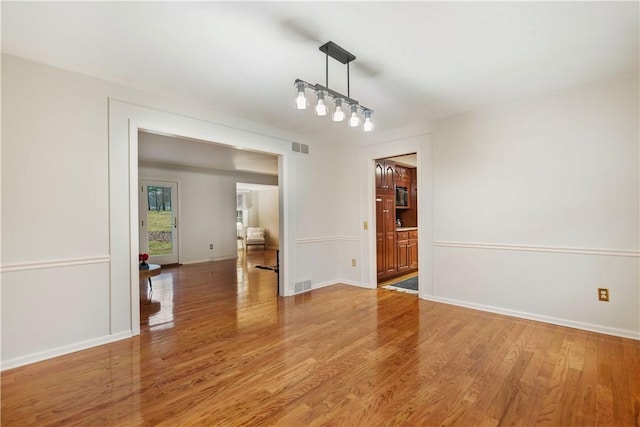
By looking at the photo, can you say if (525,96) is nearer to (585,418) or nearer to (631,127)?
(631,127)

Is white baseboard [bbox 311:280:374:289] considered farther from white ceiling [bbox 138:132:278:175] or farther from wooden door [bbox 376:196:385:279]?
white ceiling [bbox 138:132:278:175]

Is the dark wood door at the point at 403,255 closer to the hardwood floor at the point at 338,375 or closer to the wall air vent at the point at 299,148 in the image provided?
the hardwood floor at the point at 338,375

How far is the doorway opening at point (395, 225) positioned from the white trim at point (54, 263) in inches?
150

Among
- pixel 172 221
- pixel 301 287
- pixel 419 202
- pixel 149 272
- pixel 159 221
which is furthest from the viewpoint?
pixel 172 221

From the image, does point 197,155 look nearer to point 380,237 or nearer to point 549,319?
point 380,237

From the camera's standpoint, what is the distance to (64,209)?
258 cm

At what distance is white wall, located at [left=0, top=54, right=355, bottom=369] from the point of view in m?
2.36

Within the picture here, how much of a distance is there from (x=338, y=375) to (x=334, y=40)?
2473 millimetres

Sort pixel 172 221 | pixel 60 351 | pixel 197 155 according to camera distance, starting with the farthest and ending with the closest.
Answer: pixel 172 221, pixel 197 155, pixel 60 351

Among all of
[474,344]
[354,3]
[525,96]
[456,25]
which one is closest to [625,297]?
[474,344]

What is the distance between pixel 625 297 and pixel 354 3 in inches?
139

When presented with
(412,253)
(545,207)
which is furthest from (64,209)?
(412,253)

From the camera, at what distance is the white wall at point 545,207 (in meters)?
2.82

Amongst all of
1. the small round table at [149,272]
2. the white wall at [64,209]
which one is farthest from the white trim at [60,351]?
the small round table at [149,272]
